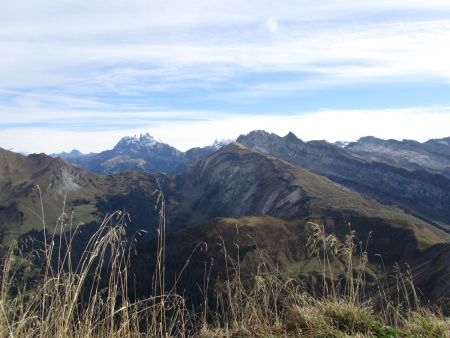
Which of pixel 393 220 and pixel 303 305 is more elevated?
pixel 303 305

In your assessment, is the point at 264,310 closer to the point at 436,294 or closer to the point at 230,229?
the point at 436,294

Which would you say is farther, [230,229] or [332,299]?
[230,229]

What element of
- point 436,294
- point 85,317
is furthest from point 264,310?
point 436,294

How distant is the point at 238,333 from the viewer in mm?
6613

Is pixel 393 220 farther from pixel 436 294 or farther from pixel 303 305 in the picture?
pixel 303 305

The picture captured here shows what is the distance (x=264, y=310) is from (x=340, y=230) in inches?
6497

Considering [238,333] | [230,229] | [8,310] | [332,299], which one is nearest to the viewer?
[8,310]

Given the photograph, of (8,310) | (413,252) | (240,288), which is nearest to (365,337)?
(240,288)

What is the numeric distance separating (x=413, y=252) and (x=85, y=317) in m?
149

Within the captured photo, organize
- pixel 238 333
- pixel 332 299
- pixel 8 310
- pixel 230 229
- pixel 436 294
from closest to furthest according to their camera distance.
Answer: pixel 8 310, pixel 238 333, pixel 332 299, pixel 436 294, pixel 230 229

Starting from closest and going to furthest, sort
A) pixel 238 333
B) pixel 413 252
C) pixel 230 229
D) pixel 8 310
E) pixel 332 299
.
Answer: pixel 8 310 → pixel 238 333 → pixel 332 299 → pixel 413 252 → pixel 230 229

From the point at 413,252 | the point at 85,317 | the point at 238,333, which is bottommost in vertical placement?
the point at 413,252

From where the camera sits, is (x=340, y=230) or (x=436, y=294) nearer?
(x=436, y=294)

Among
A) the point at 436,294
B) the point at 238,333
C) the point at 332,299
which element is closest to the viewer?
the point at 238,333
